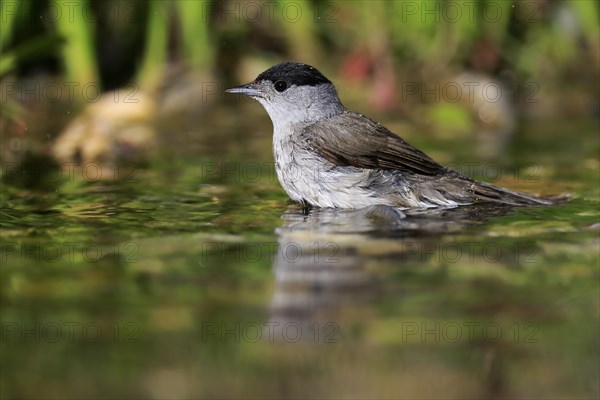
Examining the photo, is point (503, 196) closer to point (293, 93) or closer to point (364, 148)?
point (364, 148)

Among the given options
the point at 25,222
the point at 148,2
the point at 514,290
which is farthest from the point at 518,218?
the point at 148,2

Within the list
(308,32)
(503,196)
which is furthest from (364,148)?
(308,32)

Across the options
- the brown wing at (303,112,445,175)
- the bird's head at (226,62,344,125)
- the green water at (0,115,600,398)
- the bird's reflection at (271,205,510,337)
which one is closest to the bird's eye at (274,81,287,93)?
the bird's head at (226,62,344,125)

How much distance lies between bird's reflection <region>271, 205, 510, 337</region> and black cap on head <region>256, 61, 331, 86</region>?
99 cm

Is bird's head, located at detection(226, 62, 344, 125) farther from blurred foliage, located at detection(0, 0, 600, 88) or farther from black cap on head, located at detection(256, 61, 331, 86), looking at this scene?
blurred foliage, located at detection(0, 0, 600, 88)

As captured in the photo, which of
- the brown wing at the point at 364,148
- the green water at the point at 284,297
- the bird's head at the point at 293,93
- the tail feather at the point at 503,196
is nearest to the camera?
the green water at the point at 284,297

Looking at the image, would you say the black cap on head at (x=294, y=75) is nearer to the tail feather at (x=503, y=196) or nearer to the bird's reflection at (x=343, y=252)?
the bird's reflection at (x=343, y=252)

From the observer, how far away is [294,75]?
6695 mm

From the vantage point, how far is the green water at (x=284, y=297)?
10.9 ft

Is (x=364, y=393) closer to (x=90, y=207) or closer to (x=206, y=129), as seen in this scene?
(x=90, y=207)

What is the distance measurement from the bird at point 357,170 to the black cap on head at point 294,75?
14 centimetres

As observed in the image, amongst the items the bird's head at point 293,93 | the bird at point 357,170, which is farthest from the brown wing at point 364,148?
the bird's head at point 293,93

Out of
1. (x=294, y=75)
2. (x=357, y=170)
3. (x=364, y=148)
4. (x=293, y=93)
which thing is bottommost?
(x=357, y=170)

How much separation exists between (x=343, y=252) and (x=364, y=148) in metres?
1.60
